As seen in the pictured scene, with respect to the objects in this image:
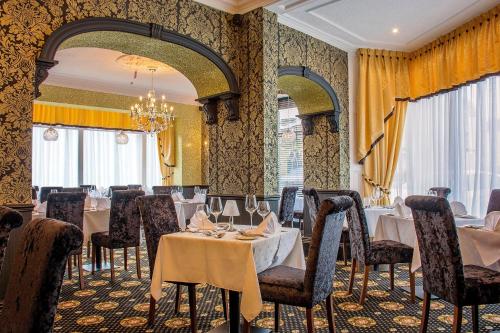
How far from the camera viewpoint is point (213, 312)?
352 centimetres

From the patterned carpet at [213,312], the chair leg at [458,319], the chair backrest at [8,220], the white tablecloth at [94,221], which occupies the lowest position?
the patterned carpet at [213,312]

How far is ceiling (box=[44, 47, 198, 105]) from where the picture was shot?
7258 mm

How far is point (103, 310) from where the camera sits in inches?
142

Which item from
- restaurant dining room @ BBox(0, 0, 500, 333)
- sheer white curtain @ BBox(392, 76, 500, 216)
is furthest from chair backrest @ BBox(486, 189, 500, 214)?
sheer white curtain @ BBox(392, 76, 500, 216)

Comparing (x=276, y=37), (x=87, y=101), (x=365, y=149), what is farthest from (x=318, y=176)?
(x=87, y=101)

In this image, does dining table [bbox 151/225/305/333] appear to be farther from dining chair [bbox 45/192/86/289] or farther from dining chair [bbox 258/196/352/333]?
dining chair [bbox 45/192/86/289]

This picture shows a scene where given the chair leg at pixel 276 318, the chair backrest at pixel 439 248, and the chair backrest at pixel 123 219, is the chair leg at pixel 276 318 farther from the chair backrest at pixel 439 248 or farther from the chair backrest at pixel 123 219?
the chair backrest at pixel 123 219

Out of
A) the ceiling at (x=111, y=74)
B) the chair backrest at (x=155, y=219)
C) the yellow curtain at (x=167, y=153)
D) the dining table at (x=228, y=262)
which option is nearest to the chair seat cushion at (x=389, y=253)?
the dining table at (x=228, y=262)

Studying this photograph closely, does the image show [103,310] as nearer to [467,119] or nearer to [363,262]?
[363,262]

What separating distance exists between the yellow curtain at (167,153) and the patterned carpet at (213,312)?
6.78 meters

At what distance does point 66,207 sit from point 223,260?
2.55 metres

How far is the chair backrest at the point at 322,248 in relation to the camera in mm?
2475

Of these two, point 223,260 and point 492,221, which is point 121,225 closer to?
point 223,260

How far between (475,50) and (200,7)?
3.88 m
